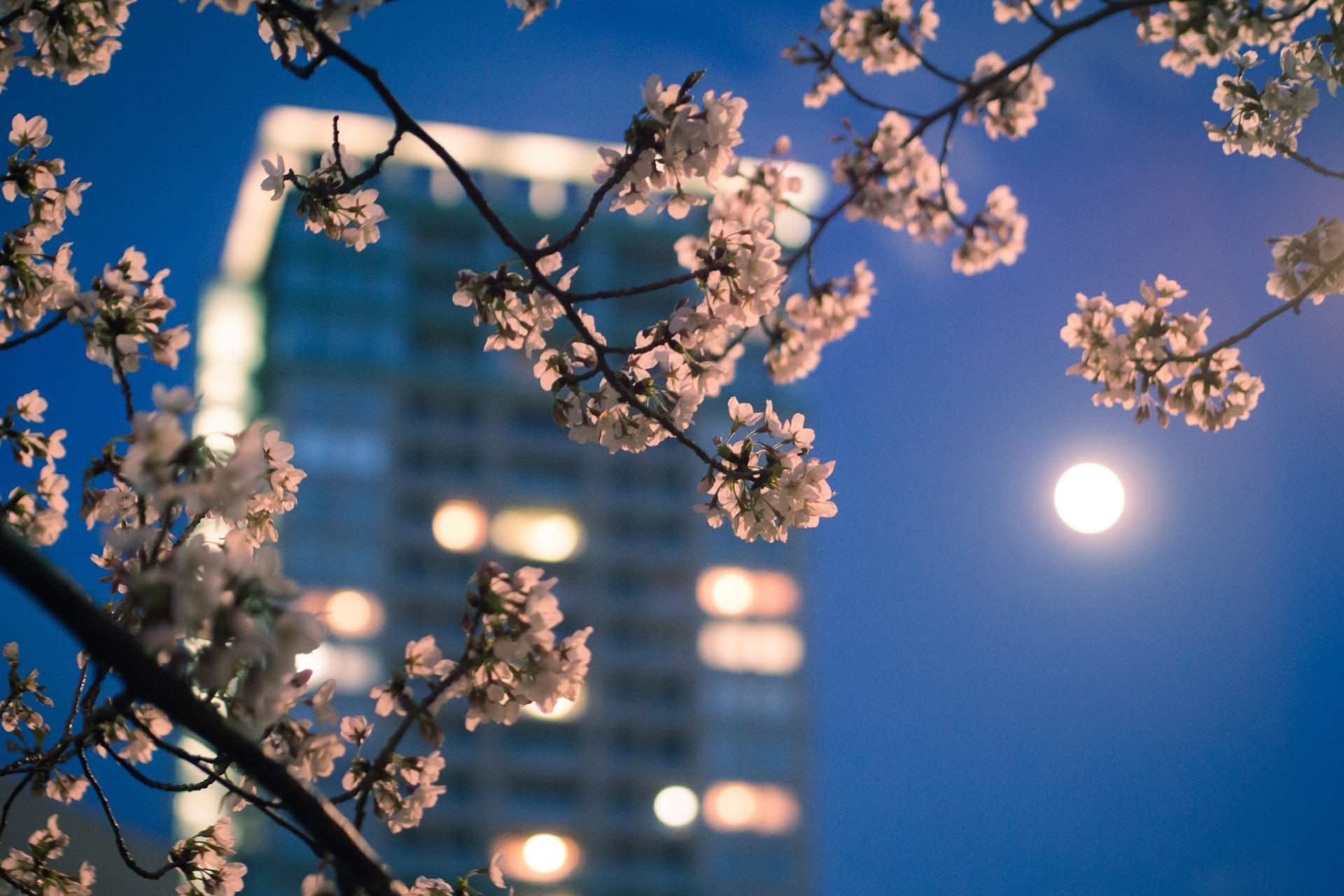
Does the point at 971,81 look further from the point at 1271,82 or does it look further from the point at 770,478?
the point at 770,478

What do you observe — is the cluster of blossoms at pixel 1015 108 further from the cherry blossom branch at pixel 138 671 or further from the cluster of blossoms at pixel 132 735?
the cherry blossom branch at pixel 138 671

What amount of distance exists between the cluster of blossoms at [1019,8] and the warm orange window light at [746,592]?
51.3m

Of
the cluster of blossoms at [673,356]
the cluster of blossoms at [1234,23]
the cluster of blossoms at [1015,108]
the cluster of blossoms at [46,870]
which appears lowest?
the cluster of blossoms at [46,870]

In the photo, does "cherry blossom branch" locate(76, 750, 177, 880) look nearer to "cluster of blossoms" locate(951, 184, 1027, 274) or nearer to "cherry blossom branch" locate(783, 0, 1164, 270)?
"cherry blossom branch" locate(783, 0, 1164, 270)

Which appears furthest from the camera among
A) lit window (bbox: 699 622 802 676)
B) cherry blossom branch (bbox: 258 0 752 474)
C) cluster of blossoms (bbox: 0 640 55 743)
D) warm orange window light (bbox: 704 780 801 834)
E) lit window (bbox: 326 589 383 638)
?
lit window (bbox: 699 622 802 676)

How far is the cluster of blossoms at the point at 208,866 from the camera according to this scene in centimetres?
325

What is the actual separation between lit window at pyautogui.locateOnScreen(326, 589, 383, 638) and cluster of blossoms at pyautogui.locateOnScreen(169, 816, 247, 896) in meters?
49.2

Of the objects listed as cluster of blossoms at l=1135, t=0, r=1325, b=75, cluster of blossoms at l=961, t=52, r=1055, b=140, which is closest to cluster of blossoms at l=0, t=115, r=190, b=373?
cluster of blossoms at l=1135, t=0, r=1325, b=75

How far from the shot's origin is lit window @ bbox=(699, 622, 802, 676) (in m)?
55.4

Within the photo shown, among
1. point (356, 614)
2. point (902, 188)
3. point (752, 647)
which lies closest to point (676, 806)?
point (752, 647)

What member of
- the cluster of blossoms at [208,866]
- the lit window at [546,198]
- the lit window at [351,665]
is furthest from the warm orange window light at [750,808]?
the cluster of blossoms at [208,866]

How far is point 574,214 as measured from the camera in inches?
2490

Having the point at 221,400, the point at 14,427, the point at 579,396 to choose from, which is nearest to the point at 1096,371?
the point at 579,396

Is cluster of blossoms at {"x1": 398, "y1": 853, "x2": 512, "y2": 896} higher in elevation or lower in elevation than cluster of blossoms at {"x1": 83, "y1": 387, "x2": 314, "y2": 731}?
lower
